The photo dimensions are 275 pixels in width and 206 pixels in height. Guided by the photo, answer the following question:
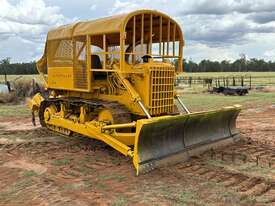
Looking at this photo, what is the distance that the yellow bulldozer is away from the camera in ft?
25.2

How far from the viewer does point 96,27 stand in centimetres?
862

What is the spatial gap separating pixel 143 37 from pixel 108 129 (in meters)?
2.22

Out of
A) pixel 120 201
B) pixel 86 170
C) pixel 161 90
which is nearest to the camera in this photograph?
pixel 120 201

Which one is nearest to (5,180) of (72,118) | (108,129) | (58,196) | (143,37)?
(58,196)

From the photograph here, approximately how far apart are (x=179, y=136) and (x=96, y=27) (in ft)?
10.0

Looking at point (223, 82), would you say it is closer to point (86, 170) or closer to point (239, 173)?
point (239, 173)

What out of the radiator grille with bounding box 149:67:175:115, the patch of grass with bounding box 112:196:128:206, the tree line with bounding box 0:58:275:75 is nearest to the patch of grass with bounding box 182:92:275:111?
the radiator grille with bounding box 149:67:175:115

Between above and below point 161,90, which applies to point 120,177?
below

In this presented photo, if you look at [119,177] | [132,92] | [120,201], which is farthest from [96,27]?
[120,201]

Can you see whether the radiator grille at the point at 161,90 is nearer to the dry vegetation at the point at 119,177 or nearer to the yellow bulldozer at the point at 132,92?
the yellow bulldozer at the point at 132,92

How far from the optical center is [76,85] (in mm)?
9328

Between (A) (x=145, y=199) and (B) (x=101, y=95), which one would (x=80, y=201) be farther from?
(B) (x=101, y=95)

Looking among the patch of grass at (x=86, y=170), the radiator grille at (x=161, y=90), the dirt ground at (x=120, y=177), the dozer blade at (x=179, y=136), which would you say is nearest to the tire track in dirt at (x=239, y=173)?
the dirt ground at (x=120, y=177)

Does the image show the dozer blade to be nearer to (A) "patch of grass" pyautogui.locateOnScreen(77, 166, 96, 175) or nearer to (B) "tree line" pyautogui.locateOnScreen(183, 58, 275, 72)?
(A) "patch of grass" pyautogui.locateOnScreen(77, 166, 96, 175)
